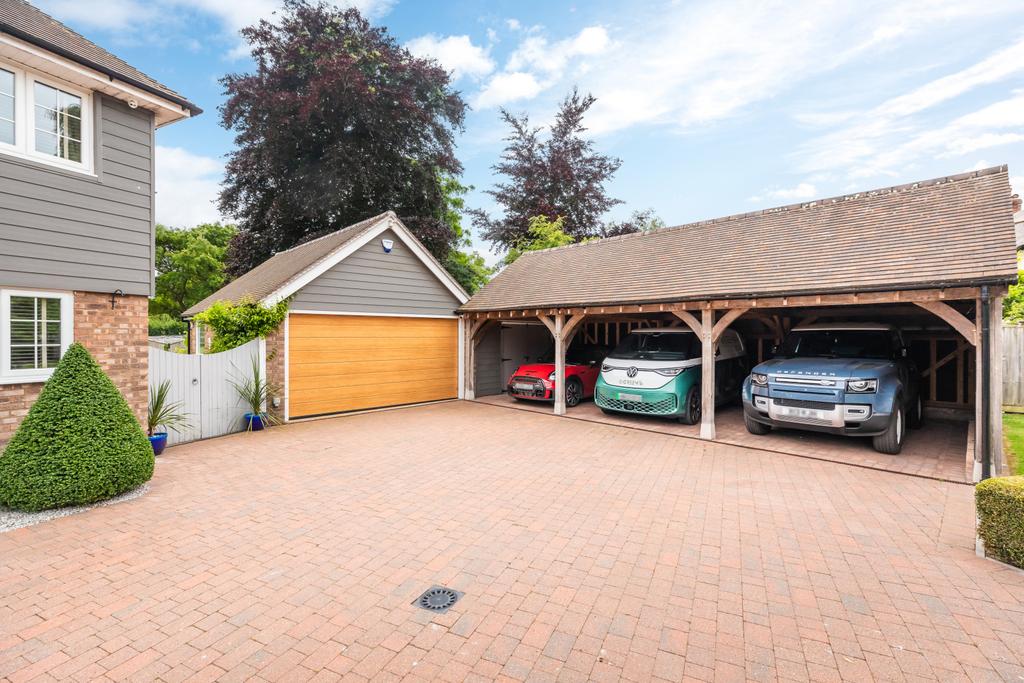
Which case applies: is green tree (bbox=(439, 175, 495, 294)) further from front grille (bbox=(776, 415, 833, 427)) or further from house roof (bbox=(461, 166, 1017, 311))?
front grille (bbox=(776, 415, 833, 427))

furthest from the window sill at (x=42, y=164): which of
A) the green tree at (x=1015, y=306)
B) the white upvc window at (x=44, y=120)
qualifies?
the green tree at (x=1015, y=306)

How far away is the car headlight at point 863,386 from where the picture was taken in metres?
6.36

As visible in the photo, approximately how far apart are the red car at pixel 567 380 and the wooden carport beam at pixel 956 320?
646cm

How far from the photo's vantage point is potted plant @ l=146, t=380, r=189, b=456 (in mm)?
6887

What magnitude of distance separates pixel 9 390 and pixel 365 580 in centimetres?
561

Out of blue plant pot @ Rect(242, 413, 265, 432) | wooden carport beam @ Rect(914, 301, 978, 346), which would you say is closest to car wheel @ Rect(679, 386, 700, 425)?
wooden carport beam @ Rect(914, 301, 978, 346)

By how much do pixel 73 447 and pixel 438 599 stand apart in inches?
171

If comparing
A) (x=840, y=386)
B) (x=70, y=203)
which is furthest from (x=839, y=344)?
(x=70, y=203)

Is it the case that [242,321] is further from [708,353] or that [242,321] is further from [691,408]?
[691,408]

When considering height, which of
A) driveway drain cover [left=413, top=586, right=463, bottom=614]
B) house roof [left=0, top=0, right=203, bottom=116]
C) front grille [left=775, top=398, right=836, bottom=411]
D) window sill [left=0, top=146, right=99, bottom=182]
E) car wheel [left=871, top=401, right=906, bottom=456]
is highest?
house roof [left=0, top=0, right=203, bottom=116]

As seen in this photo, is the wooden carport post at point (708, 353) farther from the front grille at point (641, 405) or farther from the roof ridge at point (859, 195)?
the roof ridge at point (859, 195)

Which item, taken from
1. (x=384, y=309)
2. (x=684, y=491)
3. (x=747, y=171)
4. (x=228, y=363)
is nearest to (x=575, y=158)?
(x=747, y=171)

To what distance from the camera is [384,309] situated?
36.6 ft

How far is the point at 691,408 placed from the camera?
8984 mm
